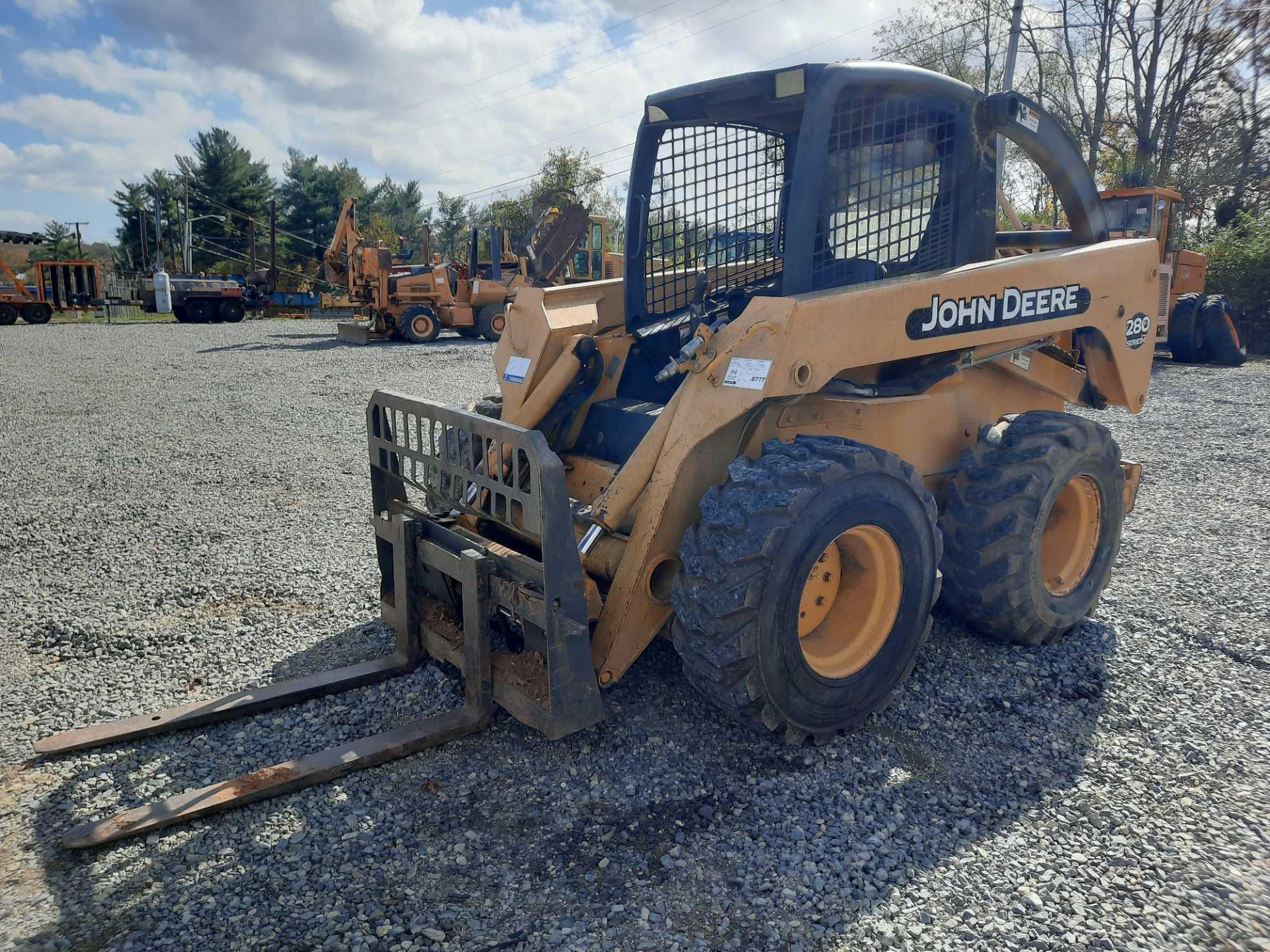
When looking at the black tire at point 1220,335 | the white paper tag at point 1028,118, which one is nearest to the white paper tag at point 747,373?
the white paper tag at point 1028,118

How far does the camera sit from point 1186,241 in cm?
2436

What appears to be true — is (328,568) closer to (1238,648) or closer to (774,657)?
(774,657)

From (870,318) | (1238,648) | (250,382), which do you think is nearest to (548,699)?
(870,318)

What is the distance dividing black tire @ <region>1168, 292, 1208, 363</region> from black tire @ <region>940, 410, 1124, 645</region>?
14.1 meters

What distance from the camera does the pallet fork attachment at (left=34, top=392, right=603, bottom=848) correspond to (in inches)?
121

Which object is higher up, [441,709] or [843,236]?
[843,236]

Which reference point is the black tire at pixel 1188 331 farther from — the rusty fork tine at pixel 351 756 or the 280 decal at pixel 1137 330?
the rusty fork tine at pixel 351 756

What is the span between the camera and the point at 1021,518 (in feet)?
13.0

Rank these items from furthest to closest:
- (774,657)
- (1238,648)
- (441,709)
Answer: (1238,648), (441,709), (774,657)

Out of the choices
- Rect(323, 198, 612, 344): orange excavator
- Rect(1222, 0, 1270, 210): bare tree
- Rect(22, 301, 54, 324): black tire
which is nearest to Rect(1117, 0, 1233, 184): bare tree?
Rect(1222, 0, 1270, 210): bare tree

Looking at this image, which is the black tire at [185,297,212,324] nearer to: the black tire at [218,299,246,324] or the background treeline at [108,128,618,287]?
the black tire at [218,299,246,324]

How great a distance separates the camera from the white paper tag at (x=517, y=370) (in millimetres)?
4359

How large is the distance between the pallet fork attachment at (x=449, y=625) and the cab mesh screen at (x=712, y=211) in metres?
1.25

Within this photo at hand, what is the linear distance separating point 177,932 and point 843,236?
3.41 m
